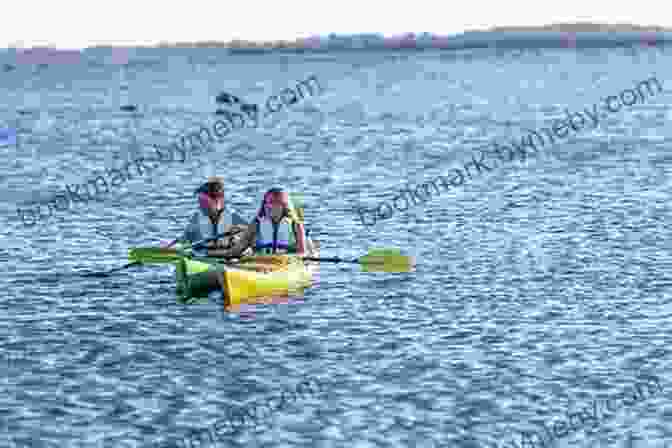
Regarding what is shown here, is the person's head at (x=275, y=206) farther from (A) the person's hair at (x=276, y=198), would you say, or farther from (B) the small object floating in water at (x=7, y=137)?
(B) the small object floating in water at (x=7, y=137)

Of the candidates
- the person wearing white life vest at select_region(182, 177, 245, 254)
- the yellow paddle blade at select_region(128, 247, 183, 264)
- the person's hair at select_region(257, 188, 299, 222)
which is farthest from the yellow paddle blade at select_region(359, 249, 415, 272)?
the yellow paddle blade at select_region(128, 247, 183, 264)

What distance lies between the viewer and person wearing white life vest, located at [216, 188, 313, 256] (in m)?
25.9

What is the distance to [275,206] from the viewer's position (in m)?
25.8

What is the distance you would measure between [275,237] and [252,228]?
25.8 inches

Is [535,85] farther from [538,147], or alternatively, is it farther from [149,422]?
[149,422]

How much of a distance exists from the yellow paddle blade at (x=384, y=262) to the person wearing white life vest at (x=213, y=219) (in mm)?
2549

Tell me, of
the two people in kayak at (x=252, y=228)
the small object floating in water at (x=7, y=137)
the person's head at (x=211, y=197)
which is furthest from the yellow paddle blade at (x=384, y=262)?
the small object floating in water at (x=7, y=137)

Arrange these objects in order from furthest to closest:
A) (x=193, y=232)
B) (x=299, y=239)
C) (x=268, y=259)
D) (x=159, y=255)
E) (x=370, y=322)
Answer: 1. (x=193, y=232)
2. (x=299, y=239)
3. (x=159, y=255)
4. (x=268, y=259)
5. (x=370, y=322)

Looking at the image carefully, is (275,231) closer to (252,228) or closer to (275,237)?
(275,237)

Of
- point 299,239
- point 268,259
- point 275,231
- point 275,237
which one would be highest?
point 275,231

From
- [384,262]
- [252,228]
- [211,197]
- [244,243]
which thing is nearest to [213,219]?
[211,197]

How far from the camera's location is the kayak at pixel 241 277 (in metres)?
24.4

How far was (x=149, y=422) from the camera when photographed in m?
17.1

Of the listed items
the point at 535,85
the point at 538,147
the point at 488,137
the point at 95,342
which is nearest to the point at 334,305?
the point at 95,342
